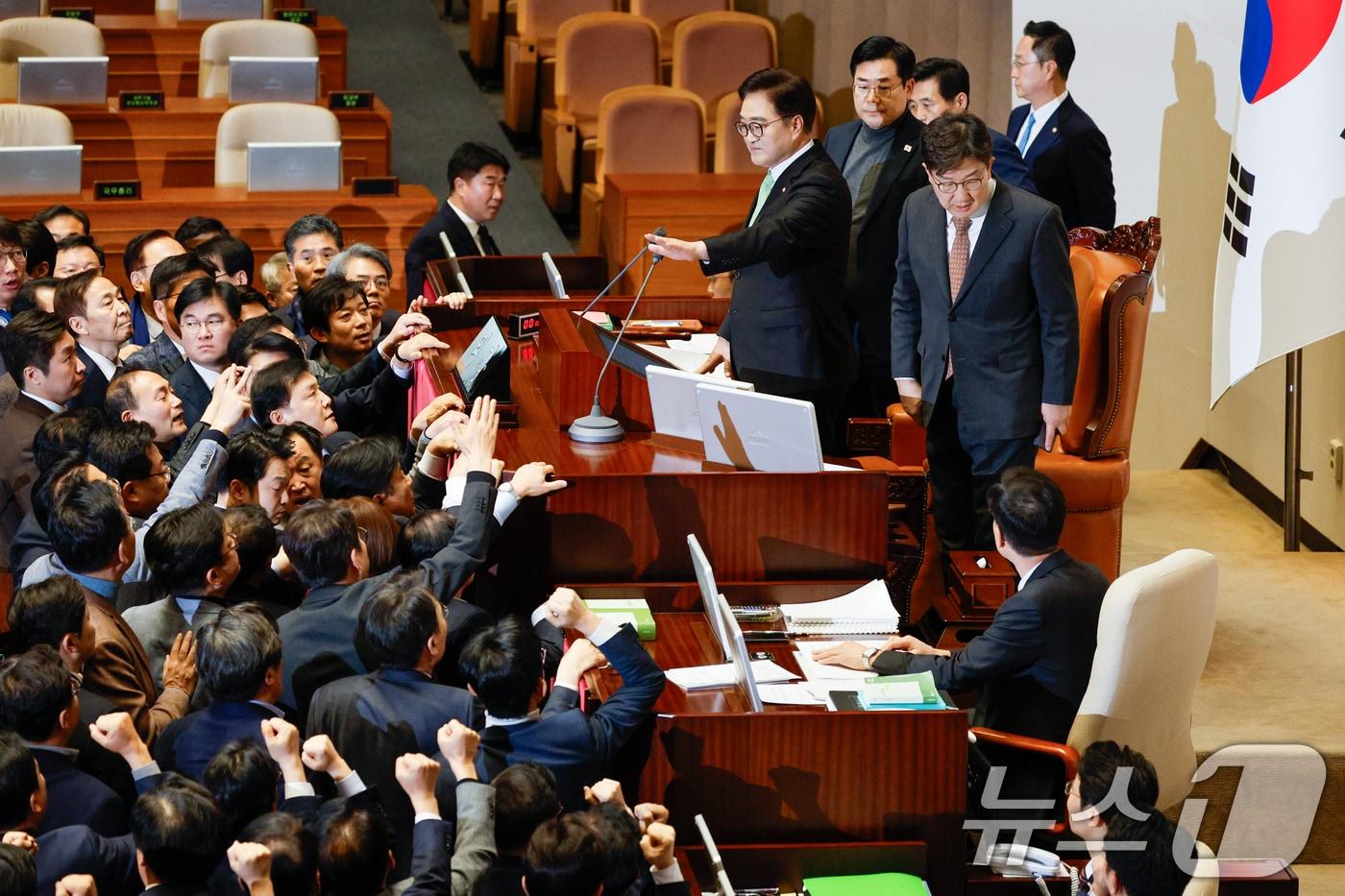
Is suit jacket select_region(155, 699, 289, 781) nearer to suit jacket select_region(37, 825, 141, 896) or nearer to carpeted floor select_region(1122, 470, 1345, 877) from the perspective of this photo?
suit jacket select_region(37, 825, 141, 896)

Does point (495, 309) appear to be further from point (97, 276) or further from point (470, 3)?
point (470, 3)

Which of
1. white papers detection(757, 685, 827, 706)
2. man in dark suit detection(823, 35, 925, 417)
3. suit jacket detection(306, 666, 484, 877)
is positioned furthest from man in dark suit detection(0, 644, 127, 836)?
man in dark suit detection(823, 35, 925, 417)

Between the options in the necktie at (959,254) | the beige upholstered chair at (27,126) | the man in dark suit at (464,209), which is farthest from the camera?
the beige upholstered chair at (27,126)

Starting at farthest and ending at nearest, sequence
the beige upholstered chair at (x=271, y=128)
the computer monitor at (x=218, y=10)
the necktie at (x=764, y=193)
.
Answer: the computer monitor at (x=218, y=10), the beige upholstered chair at (x=271, y=128), the necktie at (x=764, y=193)

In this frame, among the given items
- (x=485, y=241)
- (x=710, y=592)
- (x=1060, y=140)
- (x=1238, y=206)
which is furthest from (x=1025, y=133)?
(x=710, y=592)

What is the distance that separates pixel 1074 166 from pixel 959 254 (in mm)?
1426

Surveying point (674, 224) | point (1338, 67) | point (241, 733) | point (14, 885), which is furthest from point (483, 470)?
Result: point (674, 224)

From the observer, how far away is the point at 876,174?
5035mm

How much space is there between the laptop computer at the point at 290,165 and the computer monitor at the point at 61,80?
1056mm

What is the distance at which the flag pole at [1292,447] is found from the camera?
486cm

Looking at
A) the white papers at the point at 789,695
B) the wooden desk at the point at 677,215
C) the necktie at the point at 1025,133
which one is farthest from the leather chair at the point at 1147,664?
the wooden desk at the point at 677,215

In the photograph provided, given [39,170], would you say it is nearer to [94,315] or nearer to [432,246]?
[432,246]

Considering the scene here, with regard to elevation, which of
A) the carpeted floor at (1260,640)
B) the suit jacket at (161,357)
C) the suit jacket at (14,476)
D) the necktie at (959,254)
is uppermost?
the necktie at (959,254)

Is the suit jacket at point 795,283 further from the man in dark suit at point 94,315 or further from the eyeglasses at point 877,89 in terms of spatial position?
the man in dark suit at point 94,315
